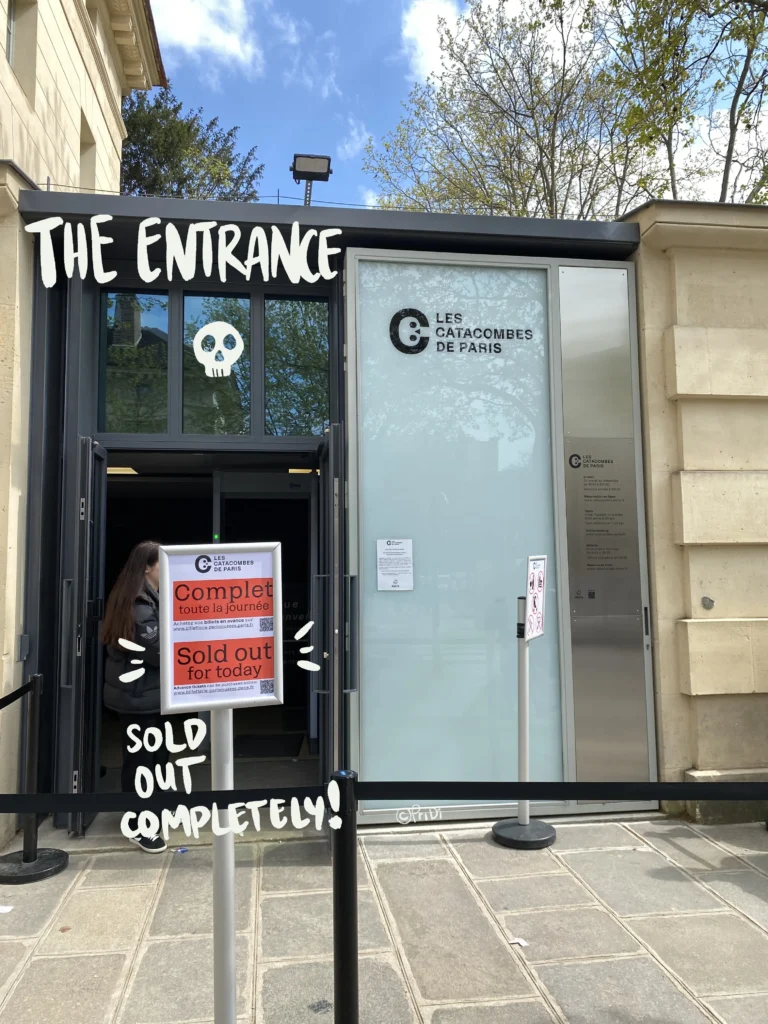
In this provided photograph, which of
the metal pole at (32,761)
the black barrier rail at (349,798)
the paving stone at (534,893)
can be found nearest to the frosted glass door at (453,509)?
the paving stone at (534,893)

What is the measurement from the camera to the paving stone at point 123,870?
4.07 m

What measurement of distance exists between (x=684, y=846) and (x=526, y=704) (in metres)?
1.30

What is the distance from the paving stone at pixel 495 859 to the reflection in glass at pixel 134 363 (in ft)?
11.5

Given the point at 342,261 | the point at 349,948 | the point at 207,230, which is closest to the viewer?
the point at 349,948

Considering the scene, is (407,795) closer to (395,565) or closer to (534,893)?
(534,893)

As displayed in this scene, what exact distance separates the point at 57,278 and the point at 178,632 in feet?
12.2

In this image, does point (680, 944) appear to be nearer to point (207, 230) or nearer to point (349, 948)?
point (349, 948)

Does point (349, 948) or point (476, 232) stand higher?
point (476, 232)

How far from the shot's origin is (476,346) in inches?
210

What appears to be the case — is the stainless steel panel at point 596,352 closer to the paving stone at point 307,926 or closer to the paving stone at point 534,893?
the paving stone at point 534,893

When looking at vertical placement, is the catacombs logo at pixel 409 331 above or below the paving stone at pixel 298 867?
above

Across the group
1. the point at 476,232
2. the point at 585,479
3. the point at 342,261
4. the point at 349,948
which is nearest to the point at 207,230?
the point at 342,261

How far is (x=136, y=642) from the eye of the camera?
454cm

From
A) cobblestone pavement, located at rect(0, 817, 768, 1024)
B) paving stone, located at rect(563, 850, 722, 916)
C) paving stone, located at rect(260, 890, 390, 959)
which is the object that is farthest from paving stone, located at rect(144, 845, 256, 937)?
paving stone, located at rect(563, 850, 722, 916)
